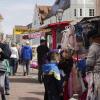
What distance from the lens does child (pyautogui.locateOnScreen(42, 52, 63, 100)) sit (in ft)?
33.3

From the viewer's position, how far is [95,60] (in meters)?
8.24

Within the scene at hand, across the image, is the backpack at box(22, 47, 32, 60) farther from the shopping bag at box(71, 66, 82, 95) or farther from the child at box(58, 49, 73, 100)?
the shopping bag at box(71, 66, 82, 95)

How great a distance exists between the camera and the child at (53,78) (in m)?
10.1

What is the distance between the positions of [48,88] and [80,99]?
0.67m

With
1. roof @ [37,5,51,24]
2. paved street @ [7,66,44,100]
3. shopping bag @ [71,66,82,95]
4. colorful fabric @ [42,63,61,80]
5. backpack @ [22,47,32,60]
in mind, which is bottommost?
paved street @ [7,66,44,100]

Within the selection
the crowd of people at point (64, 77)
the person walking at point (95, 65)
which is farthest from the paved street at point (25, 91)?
the person walking at point (95, 65)

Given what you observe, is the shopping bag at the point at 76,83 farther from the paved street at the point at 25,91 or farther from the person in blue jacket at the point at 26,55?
the person in blue jacket at the point at 26,55

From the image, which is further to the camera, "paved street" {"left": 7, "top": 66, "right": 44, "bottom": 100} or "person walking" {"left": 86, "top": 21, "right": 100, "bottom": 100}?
"paved street" {"left": 7, "top": 66, "right": 44, "bottom": 100}

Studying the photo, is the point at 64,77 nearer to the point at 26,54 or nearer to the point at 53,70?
the point at 53,70

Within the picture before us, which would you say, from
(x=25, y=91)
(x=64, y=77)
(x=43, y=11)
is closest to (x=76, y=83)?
(x=64, y=77)

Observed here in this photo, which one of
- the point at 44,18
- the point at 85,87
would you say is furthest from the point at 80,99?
the point at 44,18

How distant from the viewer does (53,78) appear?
10203 mm

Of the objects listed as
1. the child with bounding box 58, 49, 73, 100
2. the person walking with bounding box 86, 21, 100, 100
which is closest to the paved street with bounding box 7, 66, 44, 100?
the child with bounding box 58, 49, 73, 100

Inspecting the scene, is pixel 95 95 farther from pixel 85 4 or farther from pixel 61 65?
pixel 85 4
